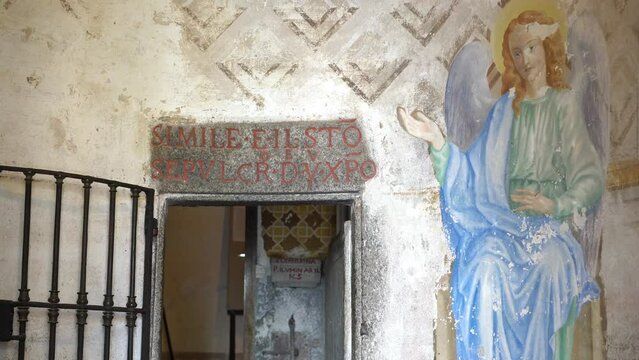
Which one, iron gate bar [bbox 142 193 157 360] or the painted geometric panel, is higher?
the painted geometric panel

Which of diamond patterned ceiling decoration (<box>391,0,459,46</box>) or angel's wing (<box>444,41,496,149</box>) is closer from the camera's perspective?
angel's wing (<box>444,41,496,149</box>)

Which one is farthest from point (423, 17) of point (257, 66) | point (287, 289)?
point (287, 289)

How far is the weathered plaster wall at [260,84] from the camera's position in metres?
4.33

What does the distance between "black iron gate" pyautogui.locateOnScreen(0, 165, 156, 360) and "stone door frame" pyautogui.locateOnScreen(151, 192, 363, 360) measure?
8 centimetres

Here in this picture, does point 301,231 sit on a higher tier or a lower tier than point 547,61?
lower

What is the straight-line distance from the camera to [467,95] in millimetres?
4430

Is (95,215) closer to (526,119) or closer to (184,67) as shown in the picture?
(184,67)

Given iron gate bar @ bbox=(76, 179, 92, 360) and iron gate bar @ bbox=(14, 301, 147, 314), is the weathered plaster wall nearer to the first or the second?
iron gate bar @ bbox=(76, 179, 92, 360)

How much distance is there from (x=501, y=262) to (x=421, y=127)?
80 cm

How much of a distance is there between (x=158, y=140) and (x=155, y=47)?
0.50m

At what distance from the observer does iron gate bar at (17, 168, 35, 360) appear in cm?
384

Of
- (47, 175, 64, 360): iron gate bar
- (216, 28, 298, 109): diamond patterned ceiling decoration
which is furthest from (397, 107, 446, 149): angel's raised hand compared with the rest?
(47, 175, 64, 360): iron gate bar

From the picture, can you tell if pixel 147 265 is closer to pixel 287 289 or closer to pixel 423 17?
pixel 423 17

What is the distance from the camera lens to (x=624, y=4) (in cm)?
410
